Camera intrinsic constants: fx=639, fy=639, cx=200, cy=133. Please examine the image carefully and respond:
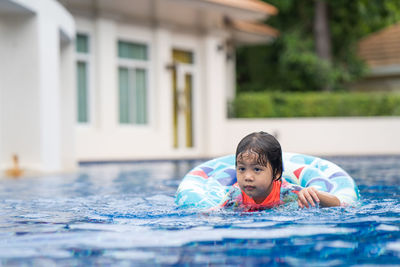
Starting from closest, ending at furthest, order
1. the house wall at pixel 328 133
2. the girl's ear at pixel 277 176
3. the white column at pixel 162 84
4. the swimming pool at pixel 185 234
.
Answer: the swimming pool at pixel 185 234 < the girl's ear at pixel 277 176 < the white column at pixel 162 84 < the house wall at pixel 328 133

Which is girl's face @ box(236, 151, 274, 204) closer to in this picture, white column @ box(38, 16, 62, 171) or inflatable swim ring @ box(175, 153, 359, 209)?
inflatable swim ring @ box(175, 153, 359, 209)

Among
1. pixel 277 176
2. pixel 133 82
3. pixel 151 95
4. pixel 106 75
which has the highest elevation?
pixel 106 75

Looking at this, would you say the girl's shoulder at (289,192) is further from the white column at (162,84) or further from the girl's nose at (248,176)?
the white column at (162,84)

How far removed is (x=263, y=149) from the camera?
16.0 feet

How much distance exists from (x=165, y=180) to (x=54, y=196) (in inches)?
107

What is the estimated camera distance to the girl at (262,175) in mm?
4887

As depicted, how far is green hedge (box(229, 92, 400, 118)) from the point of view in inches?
789

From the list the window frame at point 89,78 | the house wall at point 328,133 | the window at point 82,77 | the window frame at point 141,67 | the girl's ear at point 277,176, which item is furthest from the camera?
the house wall at point 328,133

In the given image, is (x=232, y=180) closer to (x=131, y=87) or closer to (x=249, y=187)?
(x=249, y=187)

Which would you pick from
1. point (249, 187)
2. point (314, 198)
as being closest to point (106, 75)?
point (249, 187)

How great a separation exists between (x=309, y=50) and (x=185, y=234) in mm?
19778

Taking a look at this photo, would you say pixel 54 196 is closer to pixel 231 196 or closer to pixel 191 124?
pixel 231 196

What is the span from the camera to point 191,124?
61.0 ft

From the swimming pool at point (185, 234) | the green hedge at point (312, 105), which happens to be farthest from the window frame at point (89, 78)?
the swimming pool at point (185, 234)
